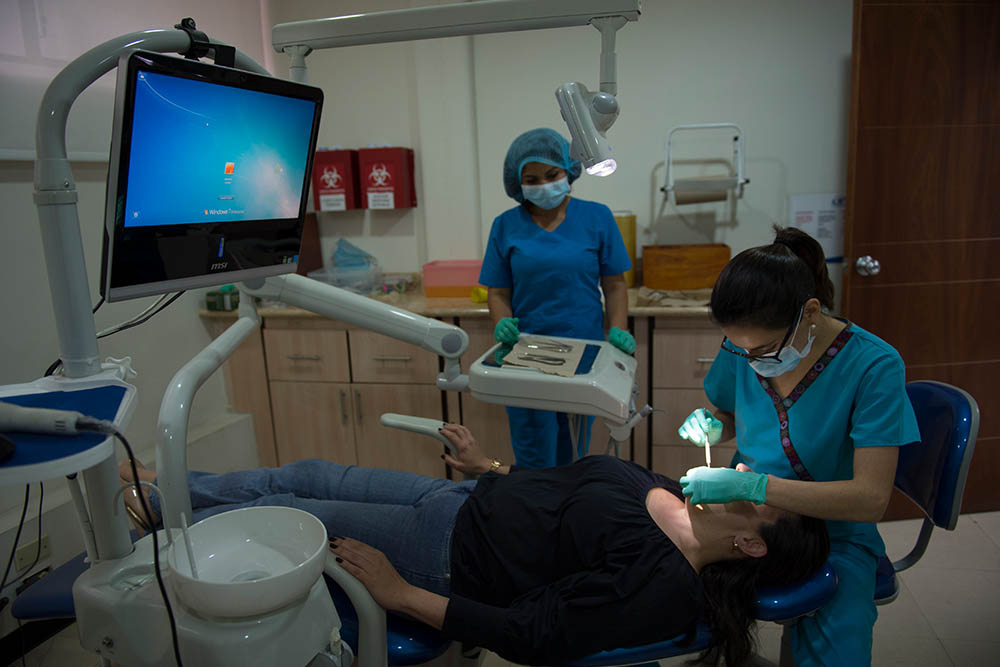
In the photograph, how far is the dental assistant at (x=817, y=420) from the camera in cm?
127

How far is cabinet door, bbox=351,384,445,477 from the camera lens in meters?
2.93

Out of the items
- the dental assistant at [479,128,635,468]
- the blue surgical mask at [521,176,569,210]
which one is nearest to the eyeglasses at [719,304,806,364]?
the dental assistant at [479,128,635,468]

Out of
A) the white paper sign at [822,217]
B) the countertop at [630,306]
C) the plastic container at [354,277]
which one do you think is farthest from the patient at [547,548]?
the white paper sign at [822,217]

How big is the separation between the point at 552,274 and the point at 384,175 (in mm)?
1213

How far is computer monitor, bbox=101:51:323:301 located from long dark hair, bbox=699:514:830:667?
110 cm

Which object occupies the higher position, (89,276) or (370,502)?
(89,276)

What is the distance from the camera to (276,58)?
3.32 m

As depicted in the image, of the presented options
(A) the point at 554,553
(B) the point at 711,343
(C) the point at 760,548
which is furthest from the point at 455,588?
(B) the point at 711,343

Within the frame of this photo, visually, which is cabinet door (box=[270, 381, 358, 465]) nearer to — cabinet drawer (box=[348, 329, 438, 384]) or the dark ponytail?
cabinet drawer (box=[348, 329, 438, 384])

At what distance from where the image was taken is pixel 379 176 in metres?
3.10

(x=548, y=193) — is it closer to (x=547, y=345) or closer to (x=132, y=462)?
(x=547, y=345)

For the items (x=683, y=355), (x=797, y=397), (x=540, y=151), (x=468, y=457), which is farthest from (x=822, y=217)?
(x=468, y=457)

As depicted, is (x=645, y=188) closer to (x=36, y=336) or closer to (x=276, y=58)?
(x=276, y=58)

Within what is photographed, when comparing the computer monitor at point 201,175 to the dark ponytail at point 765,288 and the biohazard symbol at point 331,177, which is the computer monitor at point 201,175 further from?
the biohazard symbol at point 331,177
